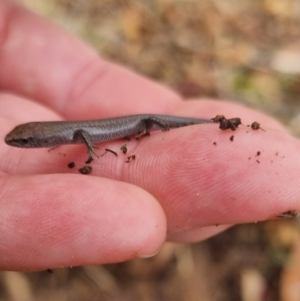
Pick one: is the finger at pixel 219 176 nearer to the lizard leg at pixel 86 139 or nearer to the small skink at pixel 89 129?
the lizard leg at pixel 86 139

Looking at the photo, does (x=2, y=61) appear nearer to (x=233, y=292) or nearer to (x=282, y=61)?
(x=233, y=292)

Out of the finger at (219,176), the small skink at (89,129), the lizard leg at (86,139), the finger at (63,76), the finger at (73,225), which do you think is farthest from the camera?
the finger at (63,76)

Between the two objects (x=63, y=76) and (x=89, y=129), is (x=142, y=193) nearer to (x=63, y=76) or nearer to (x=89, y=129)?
(x=89, y=129)

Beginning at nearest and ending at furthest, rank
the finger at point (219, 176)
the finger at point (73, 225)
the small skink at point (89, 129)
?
1. the finger at point (73, 225)
2. the finger at point (219, 176)
3. the small skink at point (89, 129)

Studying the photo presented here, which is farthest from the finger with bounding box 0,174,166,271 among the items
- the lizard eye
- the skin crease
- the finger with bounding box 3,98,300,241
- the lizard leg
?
the lizard eye

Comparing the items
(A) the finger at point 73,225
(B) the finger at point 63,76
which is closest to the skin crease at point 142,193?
(A) the finger at point 73,225
